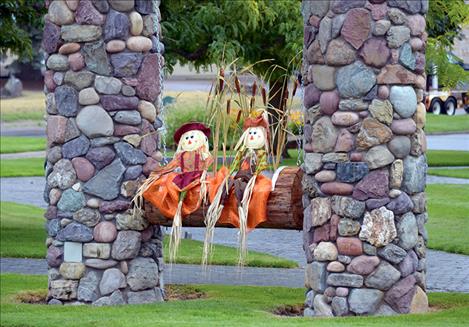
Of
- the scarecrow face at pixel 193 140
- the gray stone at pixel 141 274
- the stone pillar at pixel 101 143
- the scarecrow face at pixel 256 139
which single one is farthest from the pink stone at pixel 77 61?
the gray stone at pixel 141 274

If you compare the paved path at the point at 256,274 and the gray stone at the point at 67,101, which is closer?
the gray stone at the point at 67,101

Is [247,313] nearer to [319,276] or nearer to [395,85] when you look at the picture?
[319,276]

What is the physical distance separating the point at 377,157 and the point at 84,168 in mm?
2826

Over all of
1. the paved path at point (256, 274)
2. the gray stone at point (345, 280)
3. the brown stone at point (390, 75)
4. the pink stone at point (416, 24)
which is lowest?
the paved path at point (256, 274)

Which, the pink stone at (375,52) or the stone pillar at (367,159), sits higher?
the pink stone at (375,52)

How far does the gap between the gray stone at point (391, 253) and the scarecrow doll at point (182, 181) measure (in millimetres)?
1665

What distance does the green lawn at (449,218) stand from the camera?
15414mm

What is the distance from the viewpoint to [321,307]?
10008mm

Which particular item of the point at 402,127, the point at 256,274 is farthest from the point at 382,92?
the point at 256,274

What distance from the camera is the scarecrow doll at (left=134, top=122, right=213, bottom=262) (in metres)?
10.6

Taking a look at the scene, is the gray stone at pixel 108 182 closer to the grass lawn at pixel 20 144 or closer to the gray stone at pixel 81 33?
the gray stone at pixel 81 33

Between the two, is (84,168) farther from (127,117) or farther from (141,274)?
(141,274)

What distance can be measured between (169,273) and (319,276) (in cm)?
384

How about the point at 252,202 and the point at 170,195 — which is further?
the point at 170,195
